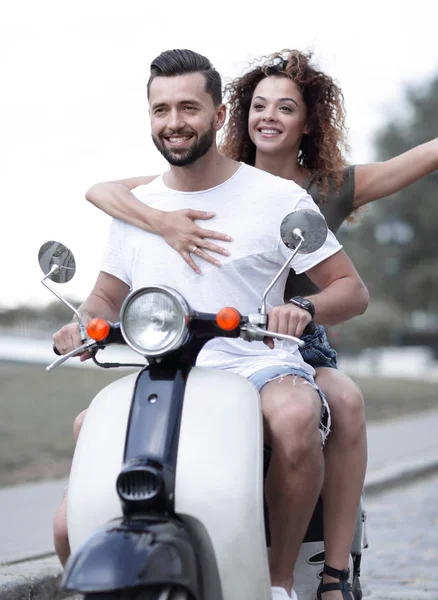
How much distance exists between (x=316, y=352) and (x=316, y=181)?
824 mm

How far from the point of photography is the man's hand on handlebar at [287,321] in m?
2.80

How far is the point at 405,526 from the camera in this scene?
6750 mm

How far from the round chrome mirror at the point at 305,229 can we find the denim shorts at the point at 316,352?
87 centimetres

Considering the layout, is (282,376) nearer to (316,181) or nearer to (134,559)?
(134,559)

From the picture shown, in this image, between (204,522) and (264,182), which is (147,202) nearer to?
(264,182)

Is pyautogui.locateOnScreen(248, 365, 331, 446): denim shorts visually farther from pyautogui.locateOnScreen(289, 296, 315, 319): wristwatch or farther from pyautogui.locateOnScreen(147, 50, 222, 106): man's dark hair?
pyautogui.locateOnScreen(147, 50, 222, 106): man's dark hair

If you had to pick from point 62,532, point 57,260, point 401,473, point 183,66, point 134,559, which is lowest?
point 401,473

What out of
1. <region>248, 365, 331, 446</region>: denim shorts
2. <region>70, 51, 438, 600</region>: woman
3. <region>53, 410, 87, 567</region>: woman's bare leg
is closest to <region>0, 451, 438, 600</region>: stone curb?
<region>53, 410, 87, 567</region>: woman's bare leg

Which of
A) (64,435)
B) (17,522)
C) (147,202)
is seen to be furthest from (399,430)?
(147,202)

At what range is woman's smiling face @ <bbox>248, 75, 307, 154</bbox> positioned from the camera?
425 centimetres

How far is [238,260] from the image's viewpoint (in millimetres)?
3143

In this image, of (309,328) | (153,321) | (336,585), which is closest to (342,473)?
(336,585)

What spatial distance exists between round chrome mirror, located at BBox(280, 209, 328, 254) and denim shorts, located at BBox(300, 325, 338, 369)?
0.87 meters

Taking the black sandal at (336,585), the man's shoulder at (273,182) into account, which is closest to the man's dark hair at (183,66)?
the man's shoulder at (273,182)
